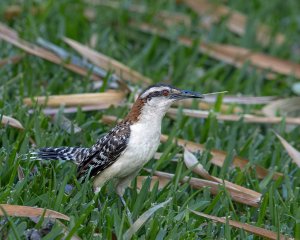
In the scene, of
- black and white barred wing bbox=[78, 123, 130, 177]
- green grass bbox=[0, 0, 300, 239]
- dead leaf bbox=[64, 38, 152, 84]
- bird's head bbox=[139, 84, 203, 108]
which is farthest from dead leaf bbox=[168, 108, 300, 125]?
black and white barred wing bbox=[78, 123, 130, 177]

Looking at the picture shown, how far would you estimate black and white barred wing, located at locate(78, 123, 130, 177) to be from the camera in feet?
19.1

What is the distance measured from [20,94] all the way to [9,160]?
1533 mm

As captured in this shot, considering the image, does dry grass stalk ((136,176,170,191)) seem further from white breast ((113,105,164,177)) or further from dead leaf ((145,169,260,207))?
white breast ((113,105,164,177))

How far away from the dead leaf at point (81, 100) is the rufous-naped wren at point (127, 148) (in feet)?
3.60

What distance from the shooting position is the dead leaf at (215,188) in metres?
5.95

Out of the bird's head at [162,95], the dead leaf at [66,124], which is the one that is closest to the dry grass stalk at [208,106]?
the dead leaf at [66,124]

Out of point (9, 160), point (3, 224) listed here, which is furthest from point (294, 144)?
point (3, 224)

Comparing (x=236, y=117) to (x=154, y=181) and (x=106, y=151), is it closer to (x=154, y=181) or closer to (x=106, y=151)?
(x=154, y=181)

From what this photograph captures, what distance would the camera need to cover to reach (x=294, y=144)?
7262mm

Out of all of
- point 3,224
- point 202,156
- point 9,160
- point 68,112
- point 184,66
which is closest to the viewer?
point 3,224

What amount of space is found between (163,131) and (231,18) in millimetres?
3111

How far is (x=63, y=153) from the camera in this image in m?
6.00

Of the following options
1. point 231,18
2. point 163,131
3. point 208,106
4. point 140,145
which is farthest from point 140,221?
point 231,18

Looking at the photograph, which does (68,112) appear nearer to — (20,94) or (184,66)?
(20,94)
